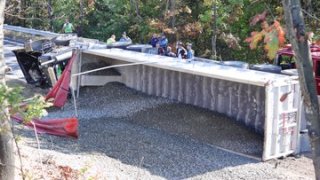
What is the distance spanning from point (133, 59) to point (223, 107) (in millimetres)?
3279

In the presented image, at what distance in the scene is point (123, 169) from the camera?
1062cm

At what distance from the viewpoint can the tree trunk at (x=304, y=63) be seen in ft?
10.8

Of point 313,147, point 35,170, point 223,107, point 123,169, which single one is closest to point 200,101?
point 223,107

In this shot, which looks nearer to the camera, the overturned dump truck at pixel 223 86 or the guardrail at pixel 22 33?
the overturned dump truck at pixel 223 86

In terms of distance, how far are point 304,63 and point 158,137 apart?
33.0 feet

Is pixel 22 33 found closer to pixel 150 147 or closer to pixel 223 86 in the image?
pixel 223 86

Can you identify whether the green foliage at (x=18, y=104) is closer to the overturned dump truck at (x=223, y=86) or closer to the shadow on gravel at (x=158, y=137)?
the overturned dump truck at (x=223, y=86)

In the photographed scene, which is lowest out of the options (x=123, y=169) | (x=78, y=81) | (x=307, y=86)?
(x=123, y=169)

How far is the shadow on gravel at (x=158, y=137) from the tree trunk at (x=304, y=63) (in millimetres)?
7301

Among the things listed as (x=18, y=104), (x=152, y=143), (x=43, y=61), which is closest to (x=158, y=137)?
(x=152, y=143)

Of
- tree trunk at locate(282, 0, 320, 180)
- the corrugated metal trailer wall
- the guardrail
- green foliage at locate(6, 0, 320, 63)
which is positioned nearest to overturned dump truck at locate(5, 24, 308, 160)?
the corrugated metal trailer wall

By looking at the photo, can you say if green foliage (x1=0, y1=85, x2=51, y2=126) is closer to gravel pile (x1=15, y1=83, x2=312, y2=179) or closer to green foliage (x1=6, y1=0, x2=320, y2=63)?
gravel pile (x1=15, y1=83, x2=312, y2=179)

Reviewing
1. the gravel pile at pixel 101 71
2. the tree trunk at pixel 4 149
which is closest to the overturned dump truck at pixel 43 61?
the gravel pile at pixel 101 71

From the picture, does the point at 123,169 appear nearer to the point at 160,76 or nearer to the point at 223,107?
the point at 223,107
